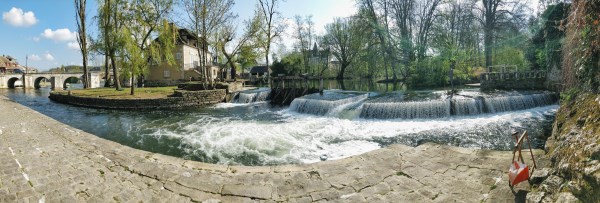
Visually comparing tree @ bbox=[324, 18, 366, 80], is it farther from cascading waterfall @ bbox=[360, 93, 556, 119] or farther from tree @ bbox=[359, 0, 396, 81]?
cascading waterfall @ bbox=[360, 93, 556, 119]

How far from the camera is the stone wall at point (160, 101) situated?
19266mm

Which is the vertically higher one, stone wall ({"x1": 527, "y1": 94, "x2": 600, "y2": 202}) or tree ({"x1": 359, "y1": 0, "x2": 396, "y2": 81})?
tree ({"x1": 359, "y1": 0, "x2": 396, "y2": 81})

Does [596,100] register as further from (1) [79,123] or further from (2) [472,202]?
(1) [79,123]

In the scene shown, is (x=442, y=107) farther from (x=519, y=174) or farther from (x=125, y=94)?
(x=125, y=94)

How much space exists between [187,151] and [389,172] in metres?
6.14

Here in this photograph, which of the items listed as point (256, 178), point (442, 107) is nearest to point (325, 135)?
point (256, 178)

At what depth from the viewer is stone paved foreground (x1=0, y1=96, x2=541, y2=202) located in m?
3.93

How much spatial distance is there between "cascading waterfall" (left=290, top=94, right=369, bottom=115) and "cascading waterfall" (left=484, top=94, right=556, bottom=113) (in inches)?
245

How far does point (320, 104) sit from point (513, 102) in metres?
9.02

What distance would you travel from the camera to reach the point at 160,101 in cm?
1955

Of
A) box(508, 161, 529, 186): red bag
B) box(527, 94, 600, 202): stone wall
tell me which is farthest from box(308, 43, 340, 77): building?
box(508, 161, 529, 186): red bag

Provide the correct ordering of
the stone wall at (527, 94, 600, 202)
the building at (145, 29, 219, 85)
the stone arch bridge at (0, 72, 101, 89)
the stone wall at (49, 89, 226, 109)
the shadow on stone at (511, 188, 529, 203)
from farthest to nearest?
1. the stone arch bridge at (0, 72, 101, 89)
2. the building at (145, 29, 219, 85)
3. the stone wall at (49, 89, 226, 109)
4. the shadow on stone at (511, 188, 529, 203)
5. the stone wall at (527, 94, 600, 202)

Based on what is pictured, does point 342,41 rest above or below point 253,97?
above

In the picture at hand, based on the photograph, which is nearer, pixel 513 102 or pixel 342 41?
pixel 513 102
